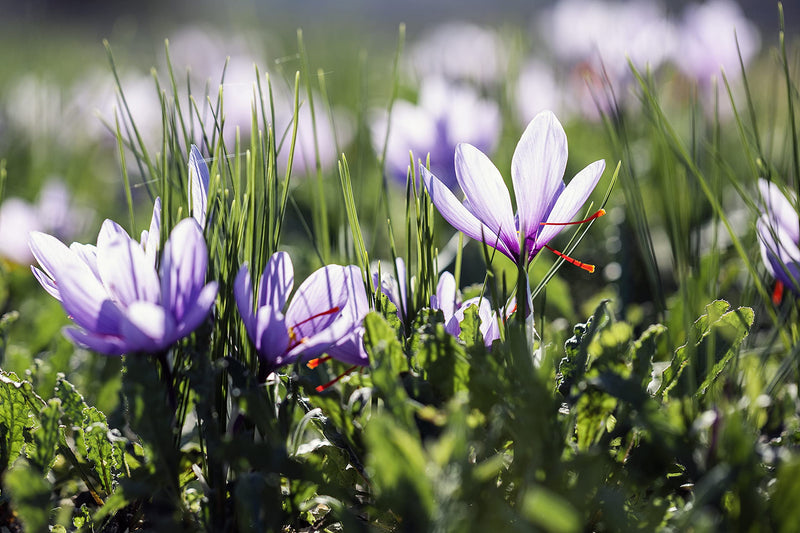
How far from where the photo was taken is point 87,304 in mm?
450

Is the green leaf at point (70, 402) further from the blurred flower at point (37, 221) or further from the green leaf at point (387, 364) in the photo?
the blurred flower at point (37, 221)

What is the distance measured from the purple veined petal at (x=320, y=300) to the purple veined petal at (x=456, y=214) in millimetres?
88

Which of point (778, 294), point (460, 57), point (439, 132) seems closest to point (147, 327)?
point (778, 294)

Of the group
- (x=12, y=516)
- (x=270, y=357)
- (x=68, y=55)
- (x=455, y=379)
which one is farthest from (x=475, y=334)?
(x=68, y=55)

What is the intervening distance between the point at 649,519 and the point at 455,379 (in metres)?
0.16

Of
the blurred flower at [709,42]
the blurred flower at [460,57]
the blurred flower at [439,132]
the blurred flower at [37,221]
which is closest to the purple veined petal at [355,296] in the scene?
the blurred flower at [439,132]

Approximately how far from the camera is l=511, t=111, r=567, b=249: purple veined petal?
516mm

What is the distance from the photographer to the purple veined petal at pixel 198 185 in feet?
1.74

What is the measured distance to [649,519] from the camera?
17.9 inches

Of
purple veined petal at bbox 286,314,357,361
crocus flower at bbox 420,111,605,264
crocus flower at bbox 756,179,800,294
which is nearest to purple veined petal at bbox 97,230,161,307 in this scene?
purple veined petal at bbox 286,314,357,361

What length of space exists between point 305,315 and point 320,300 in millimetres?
16

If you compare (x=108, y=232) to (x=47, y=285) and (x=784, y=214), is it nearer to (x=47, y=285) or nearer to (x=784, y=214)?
(x=47, y=285)

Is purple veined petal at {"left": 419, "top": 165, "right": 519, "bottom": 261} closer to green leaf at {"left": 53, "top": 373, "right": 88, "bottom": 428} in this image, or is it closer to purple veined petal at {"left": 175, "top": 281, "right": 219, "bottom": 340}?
purple veined petal at {"left": 175, "top": 281, "right": 219, "bottom": 340}

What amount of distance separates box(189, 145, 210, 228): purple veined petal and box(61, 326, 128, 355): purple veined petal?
115 mm
